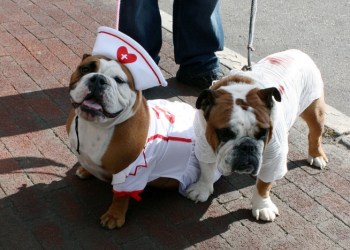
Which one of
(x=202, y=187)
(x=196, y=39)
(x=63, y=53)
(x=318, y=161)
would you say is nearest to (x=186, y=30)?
(x=196, y=39)

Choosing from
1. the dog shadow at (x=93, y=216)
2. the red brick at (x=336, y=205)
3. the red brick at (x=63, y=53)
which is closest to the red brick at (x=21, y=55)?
the red brick at (x=63, y=53)

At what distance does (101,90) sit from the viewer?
10.0 ft

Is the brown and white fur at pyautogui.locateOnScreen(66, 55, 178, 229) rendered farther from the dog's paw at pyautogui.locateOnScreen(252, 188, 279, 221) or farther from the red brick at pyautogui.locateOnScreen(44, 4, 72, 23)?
the red brick at pyautogui.locateOnScreen(44, 4, 72, 23)

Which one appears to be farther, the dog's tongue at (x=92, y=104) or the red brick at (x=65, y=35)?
the red brick at (x=65, y=35)

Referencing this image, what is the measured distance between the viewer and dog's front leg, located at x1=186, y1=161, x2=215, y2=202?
149 inches

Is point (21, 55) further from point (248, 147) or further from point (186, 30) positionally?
point (248, 147)

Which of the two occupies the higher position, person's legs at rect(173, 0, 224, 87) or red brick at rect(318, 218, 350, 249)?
person's legs at rect(173, 0, 224, 87)

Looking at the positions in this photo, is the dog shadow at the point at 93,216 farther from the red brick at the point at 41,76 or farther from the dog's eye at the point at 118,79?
the red brick at the point at 41,76

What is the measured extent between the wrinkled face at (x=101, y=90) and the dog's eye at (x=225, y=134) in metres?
0.56

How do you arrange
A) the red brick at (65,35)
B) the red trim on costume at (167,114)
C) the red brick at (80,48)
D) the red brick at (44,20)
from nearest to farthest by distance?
the red trim on costume at (167,114), the red brick at (80,48), the red brick at (65,35), the red brick at (44,20)

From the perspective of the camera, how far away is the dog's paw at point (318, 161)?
4.29m

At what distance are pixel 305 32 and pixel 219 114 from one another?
415 cm

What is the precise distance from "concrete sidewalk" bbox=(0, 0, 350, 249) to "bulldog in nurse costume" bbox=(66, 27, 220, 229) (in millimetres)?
165

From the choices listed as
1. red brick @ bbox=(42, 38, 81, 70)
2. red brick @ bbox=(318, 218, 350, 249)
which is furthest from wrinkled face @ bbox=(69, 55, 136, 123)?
red brick @ bbox=(42, 38, 81, 70)
